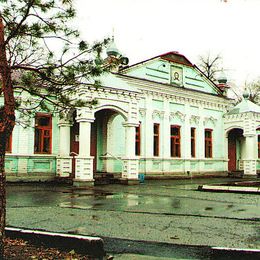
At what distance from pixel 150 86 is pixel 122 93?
535 cm

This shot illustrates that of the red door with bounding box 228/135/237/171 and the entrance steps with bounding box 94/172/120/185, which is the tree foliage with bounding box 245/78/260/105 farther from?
the entrance steps with bounding box 94/172/120/185

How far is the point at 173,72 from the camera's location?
2562 centimetres

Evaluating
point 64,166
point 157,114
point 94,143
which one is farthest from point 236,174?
point 64,166

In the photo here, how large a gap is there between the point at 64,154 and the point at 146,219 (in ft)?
37.5

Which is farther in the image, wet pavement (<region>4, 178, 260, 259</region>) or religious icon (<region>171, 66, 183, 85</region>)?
religious icon (<region>171, 66, 183, 85</region>)

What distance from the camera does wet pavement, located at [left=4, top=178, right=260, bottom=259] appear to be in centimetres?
623

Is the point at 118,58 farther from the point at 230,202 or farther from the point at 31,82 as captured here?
the point at 230,202

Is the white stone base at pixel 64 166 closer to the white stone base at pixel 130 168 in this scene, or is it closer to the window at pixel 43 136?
the window at pixel 43 136

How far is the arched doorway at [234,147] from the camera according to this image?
2905cm

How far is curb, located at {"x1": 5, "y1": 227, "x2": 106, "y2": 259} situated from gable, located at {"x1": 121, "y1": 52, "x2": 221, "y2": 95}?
17.8 metres

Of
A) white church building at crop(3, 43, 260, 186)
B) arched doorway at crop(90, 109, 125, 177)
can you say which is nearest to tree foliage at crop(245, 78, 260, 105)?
white church building at crop(3, 43, 260, 186)

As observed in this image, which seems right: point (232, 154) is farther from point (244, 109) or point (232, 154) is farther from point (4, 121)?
point (4, 121)

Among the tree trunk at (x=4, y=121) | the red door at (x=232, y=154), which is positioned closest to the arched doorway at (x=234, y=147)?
the red door at (x=232, y=154)

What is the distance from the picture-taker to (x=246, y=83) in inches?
1959
